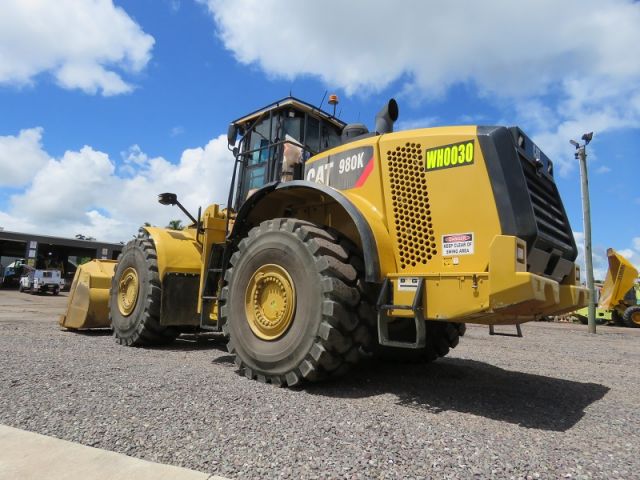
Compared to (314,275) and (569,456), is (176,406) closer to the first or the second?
(314,275)

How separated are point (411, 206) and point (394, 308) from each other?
90 centimetres

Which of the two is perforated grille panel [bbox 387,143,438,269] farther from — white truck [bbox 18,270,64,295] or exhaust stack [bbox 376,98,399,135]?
white truck [bbox 18,270,64,295]

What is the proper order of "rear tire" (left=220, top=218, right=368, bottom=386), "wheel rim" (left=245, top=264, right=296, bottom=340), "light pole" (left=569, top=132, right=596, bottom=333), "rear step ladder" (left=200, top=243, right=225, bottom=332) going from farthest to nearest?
"light pole" (left=569, top=132, right=596, bottom=333), "rear step ladder" (left=200, top=243, right=225, bottom=332), "wheel rim" (left=245, top=264, right=296, bottom=340), "rear tire" (left=220, top=218, right=368, bottom=386)

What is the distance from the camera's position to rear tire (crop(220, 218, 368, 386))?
3.85m

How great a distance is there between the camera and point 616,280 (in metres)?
18.7

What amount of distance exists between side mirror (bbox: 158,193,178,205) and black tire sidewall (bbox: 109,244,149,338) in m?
0.87

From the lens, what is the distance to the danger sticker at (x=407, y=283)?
12.3 feet

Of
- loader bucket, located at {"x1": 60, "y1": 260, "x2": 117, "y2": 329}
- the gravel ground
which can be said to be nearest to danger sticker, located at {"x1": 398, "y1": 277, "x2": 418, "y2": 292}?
the gravel ground

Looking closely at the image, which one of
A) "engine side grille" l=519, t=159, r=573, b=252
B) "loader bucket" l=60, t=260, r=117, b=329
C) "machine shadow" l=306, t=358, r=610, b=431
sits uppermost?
"engine side grille" l=519, t=159, r=573, b=252

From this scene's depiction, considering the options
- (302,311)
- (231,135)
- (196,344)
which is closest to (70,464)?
(302,311)

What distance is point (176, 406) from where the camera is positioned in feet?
10.7

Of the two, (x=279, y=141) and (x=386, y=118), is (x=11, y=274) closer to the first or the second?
(x=279, y=141)

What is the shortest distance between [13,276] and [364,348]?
47.9 metres

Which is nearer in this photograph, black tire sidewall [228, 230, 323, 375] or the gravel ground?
the gravel ground
